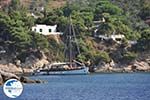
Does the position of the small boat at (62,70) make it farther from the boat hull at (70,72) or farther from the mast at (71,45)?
the mast at (71,45)

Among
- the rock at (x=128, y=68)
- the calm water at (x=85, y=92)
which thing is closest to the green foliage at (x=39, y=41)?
the rock at (x=128, y=68)

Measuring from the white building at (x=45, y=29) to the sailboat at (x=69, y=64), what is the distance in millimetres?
2471

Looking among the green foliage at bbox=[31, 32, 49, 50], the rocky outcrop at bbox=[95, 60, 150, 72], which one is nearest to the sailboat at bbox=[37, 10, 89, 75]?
the green foliage at bbox=[31, 32, 49, 50]

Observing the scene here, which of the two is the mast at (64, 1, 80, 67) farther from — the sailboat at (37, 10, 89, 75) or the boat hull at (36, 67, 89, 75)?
the boat hull at (36, 67, 89, 75)

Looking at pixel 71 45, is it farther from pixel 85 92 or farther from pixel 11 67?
pixel 85 92

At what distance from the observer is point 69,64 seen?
10488 centimetres

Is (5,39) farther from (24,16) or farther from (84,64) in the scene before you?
(84,64)

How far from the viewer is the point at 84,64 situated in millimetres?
106188

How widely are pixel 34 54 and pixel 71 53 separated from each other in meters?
8.05

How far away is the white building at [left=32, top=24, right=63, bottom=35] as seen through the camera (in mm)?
111438

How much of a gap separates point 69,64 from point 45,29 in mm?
11144

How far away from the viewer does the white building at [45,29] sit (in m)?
111

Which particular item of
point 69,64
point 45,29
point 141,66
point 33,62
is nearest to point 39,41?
point 33,62

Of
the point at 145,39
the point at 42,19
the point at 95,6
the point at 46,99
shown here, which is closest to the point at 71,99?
the point at 46,99
